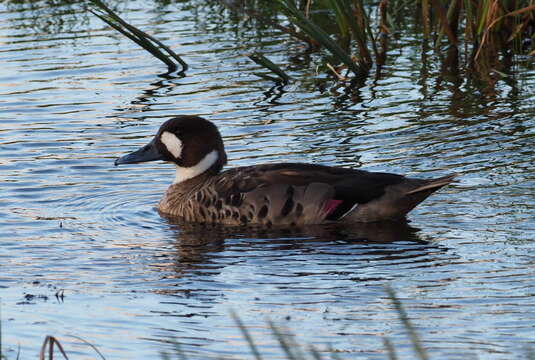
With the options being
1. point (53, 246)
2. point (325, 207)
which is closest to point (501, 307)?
point (325, 207)

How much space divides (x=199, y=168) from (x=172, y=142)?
1.06 ft

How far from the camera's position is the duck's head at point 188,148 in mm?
10203

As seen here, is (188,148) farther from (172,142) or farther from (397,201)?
(397,201)

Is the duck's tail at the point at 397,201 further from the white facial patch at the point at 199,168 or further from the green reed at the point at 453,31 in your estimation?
the green reed at the point at 453,31

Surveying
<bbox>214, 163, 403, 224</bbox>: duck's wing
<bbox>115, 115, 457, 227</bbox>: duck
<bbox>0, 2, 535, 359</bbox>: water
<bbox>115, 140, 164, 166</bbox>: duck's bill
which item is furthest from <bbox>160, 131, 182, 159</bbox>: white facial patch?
<bbox>214, 163, 403, 224</bbox>: duck's wing

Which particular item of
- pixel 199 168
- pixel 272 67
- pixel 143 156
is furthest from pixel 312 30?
pixel 143 156

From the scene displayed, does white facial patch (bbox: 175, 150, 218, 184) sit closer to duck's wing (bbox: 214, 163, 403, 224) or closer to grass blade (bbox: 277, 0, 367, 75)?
duck's wing (bbox: 214, 163, 403, 224)

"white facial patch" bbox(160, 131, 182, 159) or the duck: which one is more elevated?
"white facial patch" bbox(160, 131, 182, 159)

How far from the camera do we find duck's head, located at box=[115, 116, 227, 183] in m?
10.2

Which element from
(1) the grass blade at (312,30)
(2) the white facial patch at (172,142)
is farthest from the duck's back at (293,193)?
(1) the grass blade at (312,30)

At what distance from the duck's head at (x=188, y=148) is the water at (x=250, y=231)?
1.25 ft

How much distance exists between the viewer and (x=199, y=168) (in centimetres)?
1027

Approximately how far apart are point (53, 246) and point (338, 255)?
2116mm

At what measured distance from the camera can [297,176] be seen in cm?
924
